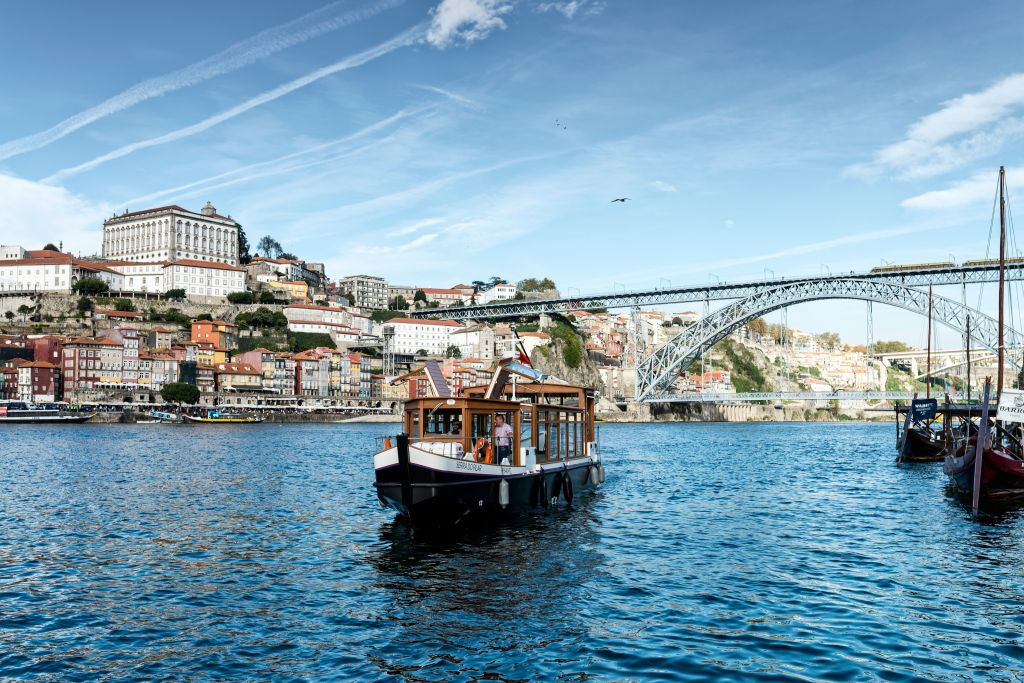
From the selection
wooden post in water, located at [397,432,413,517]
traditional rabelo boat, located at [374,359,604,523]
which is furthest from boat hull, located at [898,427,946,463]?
wooden post in water, located at [397,432,413,517]

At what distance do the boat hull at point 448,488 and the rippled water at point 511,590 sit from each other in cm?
58

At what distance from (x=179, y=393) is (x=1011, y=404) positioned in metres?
84.1

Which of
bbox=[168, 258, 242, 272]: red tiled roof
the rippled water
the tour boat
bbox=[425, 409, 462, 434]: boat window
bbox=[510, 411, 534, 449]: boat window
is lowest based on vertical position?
the tour boat

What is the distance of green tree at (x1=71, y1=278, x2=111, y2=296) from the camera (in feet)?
371

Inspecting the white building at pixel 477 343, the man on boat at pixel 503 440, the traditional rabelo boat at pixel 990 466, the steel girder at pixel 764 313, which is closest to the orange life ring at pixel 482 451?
the man on boat at pixel 503 440

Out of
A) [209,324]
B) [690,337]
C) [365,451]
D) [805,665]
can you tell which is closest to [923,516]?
[805,665]

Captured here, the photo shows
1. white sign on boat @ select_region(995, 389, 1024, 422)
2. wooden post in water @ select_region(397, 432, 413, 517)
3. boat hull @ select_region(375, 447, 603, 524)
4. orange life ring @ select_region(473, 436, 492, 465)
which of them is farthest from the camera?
white sign on boat @ select_region(995, 389, 1024, 422)

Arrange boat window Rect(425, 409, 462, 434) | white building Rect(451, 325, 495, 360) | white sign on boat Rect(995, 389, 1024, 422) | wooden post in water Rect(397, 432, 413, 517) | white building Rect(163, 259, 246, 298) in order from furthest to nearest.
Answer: white building Rect(451, 325, 495, 360), white building Rect(163, 259, 246, 298), white sign on boat Rect(995, 389, 1024, 422), boat window Rect(425, 409, 462, 434), wooden post in water Rect(397, 432, 413, 517)

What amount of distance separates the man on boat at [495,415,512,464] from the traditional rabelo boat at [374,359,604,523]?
0.07 ft

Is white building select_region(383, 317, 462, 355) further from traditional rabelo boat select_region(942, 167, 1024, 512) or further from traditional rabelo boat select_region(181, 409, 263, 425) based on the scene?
traditional rabelo boat select_region(942, 167, 1024, 512)

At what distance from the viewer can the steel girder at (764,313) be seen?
7556cm

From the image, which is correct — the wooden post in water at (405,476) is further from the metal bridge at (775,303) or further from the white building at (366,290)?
the white building at (366,290)

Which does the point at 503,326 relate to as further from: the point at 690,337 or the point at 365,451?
the point at 365,451

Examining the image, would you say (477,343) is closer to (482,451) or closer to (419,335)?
(419,335)
